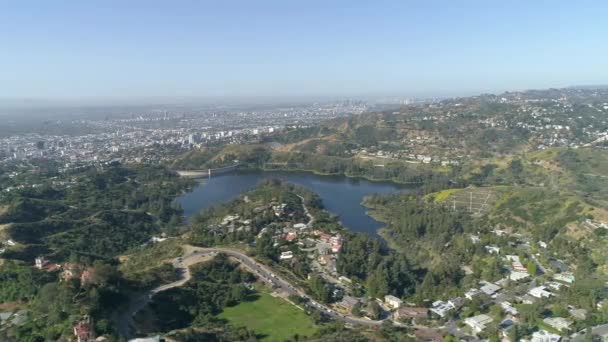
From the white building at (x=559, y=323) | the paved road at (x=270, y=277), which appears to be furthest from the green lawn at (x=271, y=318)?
the white building at (x=559, y=323)

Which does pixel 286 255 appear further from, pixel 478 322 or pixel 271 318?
pixel 478 322

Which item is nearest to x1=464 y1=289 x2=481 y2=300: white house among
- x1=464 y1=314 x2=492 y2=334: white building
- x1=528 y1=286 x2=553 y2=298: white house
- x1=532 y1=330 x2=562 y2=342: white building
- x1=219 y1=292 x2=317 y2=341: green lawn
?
x1=464 y1=314 x2=492 y2=334: white building

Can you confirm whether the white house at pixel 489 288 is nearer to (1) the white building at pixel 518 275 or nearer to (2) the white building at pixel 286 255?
(1) the white building at pixel 518 275

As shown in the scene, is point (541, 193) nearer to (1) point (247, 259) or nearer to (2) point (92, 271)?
(1) point (247, 259)

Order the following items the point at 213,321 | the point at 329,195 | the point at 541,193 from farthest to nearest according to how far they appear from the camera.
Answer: the point at 329,195
the point at 541,193
the point at 213,321

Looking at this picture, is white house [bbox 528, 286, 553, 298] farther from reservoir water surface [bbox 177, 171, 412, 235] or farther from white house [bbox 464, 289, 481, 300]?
reservoir water surface [bbox 177, 171, 412, 235]

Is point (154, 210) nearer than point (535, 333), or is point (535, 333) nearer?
point (535, 333)

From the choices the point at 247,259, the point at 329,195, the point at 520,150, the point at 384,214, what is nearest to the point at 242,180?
the point at 329,195
